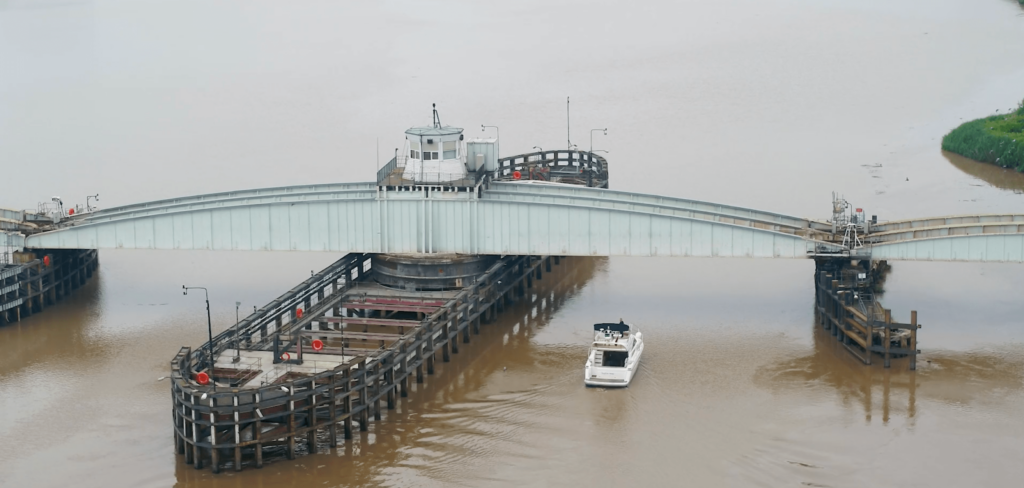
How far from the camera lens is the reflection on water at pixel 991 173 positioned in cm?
7825

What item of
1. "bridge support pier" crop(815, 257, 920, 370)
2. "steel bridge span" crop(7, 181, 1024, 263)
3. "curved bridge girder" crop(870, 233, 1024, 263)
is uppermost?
"steel bridge span" crop(7, 181, 1024, 263)

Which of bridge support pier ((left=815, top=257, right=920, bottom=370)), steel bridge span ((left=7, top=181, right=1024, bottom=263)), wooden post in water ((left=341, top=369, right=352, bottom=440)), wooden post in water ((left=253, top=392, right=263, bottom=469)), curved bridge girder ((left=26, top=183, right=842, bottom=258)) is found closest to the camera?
wooden post in water ((left=253, top=392, right=263, bottom=469))

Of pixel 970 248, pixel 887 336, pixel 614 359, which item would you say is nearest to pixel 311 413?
pixel 614 359

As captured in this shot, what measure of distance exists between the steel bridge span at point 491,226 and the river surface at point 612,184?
9.88ft

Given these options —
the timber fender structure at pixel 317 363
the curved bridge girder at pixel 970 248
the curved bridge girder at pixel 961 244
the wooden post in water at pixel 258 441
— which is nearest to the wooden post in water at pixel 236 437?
the timber fender structure at pixel 317 363

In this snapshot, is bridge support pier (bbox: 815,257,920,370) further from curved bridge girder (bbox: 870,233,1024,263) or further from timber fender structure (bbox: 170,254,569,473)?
timber fender structure (bbox: 170,254,569,473)

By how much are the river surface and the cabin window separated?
2.71ft

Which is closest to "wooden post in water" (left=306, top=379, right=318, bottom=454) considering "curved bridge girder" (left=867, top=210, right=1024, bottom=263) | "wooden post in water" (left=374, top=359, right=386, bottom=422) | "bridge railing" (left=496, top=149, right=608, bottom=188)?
"wooden post in water" (left=374, top=359, right=386, bottom=422)

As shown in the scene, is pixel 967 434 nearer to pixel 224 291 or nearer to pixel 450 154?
Result: pixel 450 154

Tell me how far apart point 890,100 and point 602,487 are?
219 ft

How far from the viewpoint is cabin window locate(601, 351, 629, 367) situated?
47.9 meters

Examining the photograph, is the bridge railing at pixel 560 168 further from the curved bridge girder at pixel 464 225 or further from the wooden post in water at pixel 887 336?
the wooden post in water at pixel 887 336

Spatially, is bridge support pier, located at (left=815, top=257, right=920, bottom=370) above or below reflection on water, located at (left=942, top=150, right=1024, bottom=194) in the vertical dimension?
below

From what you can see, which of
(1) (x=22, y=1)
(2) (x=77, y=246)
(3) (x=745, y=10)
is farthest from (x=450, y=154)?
(1) (x=22, y=1)
